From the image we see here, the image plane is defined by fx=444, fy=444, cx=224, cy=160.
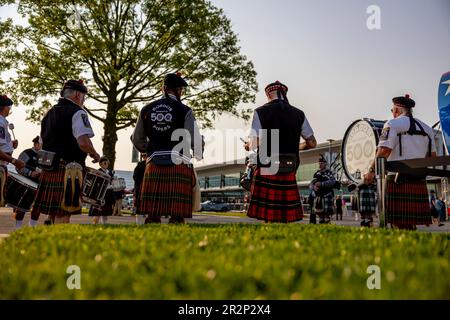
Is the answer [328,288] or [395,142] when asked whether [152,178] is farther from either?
[328,288]

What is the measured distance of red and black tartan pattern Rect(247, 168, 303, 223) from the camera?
5188mm

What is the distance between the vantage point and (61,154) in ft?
16.0

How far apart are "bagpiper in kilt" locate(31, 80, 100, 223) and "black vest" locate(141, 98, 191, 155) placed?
65cm

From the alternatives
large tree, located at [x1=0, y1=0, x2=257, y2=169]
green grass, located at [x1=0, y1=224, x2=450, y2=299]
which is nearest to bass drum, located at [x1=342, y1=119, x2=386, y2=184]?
large tree, located at [x1=0, y1=0, x2=257, y2=169]

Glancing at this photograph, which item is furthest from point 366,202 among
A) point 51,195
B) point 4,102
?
point 4,102

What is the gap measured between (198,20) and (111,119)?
236 inches

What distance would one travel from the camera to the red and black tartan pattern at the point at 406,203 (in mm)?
4945

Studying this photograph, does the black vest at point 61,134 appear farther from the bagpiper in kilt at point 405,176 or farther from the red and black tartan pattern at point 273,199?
the bagpiper in kilt at point 405,176

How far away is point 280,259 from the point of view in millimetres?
1558

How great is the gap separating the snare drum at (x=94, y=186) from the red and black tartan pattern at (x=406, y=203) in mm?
3396

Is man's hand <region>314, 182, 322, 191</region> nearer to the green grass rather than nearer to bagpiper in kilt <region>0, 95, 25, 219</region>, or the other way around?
bagpiper in kilt <region>0, 95, 25, 219</region>

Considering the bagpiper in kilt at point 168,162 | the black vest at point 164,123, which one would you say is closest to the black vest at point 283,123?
the bagpiper in kilt at point 168,162

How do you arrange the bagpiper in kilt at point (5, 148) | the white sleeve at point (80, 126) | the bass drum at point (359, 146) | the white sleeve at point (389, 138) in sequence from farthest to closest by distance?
the bass drum at point (359, 146)
the bagpiper in kilt at point (5, 148)
the white sleeve at point (389, 138)
the white sleeve at point (80, 126)

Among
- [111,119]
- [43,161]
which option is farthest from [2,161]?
[111,119]
